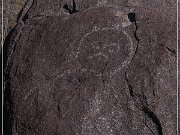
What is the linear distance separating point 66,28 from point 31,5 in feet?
2.05

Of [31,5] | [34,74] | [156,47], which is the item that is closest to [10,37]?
[31,5]

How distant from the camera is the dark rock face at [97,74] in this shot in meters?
3.36

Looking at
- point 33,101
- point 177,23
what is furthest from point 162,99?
point 33,101

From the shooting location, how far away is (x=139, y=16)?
3.65 metres

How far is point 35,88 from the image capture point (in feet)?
11.7

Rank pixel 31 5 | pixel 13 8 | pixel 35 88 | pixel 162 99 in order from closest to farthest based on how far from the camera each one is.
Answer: pixel 162 99
pixel 35 88
pixel 31 5
pixel 13 8

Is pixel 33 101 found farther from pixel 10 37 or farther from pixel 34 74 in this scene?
pixel 10 37

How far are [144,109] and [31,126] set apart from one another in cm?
75

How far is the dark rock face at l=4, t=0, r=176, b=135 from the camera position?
132 inches

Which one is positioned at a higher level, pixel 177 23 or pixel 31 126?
pixel 177 23

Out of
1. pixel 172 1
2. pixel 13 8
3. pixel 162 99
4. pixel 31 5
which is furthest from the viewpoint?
pixel 13 8

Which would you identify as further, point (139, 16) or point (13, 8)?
point (13, 8)

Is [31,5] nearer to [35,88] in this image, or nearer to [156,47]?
[35,88]

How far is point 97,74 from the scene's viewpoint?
3.46 meters
